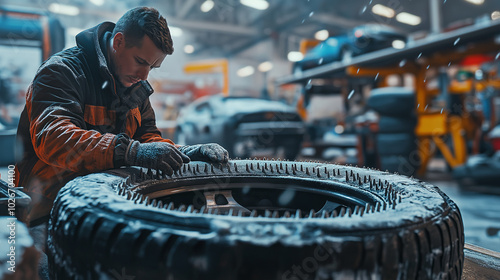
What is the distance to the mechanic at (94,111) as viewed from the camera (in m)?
1.04

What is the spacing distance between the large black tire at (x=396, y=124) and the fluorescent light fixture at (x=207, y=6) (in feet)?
26.9

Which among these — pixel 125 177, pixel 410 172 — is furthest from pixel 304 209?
pixel 410 172

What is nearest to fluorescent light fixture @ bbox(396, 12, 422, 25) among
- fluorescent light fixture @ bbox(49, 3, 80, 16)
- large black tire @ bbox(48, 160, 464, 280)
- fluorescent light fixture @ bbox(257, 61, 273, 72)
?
fluorescent light fixture @ bbox(257, 61, 273, 72)

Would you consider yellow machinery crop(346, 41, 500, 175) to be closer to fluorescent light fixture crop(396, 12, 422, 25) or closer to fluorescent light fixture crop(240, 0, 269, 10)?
fluorescent light fixture crop(240, 0, 269, 10)

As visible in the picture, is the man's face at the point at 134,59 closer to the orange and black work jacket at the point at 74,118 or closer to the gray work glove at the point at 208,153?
the orange and black work jacket at the point at 74,118

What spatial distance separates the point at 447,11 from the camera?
11461 millimetres

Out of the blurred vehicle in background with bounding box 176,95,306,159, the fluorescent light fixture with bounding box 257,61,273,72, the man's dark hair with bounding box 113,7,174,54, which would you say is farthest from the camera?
the fluorescent light fixture with bounding box 257,61,273,72

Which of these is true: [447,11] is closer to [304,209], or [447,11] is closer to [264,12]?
[264,12]

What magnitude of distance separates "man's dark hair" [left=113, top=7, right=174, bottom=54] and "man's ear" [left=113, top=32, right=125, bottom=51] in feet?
0.04

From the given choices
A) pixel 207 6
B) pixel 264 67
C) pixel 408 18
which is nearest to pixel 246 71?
pixel 264 67

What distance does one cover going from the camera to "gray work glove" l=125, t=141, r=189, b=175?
1.06 metres

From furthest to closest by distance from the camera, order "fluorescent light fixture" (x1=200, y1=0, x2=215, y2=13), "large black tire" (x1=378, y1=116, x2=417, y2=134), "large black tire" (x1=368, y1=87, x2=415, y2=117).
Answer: "fluorescent light fixture" (x1=200, y1=0, x2=215, y2=13), "large black tire" (x1=378, y1=116, x2=417, y2=134), "large black tire" (x1=368, y1=87, x2=415, y2=117)

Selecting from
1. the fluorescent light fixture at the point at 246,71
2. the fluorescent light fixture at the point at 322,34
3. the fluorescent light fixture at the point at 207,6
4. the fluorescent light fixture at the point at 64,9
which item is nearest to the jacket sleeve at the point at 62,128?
the fluorescent light fixture at the point at 64,9

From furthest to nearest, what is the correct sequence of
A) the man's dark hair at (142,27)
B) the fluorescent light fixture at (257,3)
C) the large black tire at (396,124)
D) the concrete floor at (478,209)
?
1. the fluorescent light fixture at (257,3)
2. the large black tire at (396,124)
3. the concrete floor at (478,209)
4. the man's dark hair at (142,27)
